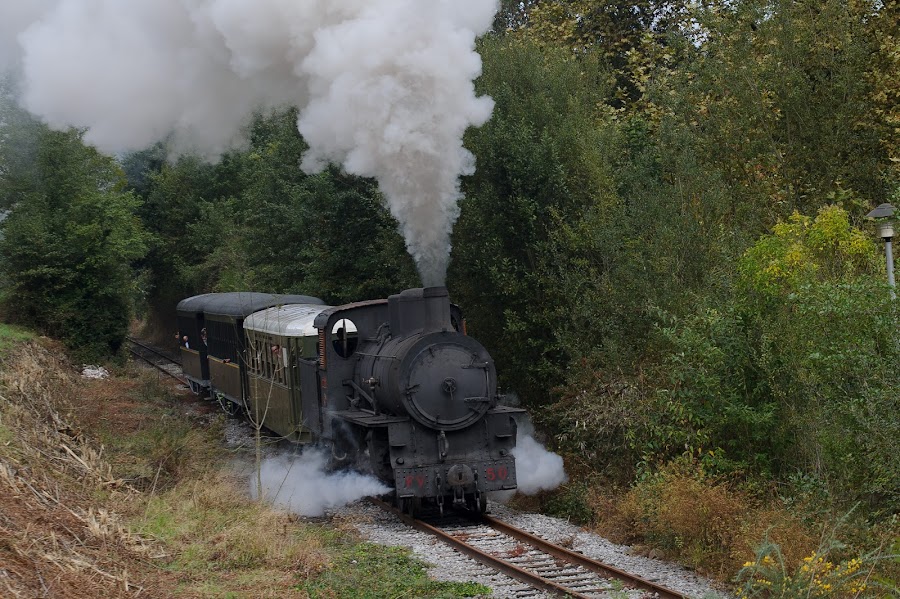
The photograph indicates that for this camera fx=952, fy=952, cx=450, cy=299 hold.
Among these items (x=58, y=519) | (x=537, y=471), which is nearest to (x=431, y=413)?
(x=537, y=471)

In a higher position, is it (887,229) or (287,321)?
(887,229)

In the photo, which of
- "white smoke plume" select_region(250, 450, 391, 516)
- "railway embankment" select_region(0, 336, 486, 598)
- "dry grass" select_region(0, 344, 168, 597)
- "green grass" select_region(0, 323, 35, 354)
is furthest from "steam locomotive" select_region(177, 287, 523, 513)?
"green grass" select_region(0, 323, 35, 354)

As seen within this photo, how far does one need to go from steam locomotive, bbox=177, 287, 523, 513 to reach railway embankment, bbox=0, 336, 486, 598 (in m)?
1.05

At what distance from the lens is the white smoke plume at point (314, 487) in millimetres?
11734

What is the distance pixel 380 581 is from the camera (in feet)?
27.6

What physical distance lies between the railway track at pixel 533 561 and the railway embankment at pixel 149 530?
701 mm

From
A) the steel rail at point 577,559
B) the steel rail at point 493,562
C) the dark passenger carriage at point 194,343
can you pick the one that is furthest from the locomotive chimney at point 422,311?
the dark passenger carriage at point 194,343

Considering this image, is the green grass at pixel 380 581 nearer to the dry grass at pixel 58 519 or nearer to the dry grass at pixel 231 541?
the dry grass at pixel 231 541

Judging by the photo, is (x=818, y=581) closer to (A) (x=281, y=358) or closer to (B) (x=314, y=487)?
(B) (x=314, y=487)

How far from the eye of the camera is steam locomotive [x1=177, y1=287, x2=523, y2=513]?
10.9 m

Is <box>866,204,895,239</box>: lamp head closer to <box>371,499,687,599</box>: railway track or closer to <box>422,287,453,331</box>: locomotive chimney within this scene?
<box>371,499,687,599</box>: railway track

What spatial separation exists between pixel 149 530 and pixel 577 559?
4.17m

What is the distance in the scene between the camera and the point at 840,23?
17.7 metres

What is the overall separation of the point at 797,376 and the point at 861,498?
1519mm
